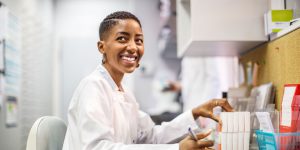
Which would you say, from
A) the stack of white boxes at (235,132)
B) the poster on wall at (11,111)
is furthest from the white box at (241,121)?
the poster on wall at (11,111)

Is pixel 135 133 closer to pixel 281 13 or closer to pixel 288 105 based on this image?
pixel 288 105

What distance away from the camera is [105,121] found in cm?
97

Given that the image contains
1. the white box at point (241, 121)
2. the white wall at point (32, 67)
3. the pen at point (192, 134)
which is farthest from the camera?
the white wall at point (32, 67)

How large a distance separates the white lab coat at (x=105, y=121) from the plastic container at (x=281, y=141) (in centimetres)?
23

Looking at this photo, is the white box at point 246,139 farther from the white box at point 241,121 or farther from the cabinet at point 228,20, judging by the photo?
the cabinet at point 228,20

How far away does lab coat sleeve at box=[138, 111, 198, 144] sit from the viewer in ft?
4.31

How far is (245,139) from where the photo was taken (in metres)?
1.02

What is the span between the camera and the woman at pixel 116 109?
93 centimetres

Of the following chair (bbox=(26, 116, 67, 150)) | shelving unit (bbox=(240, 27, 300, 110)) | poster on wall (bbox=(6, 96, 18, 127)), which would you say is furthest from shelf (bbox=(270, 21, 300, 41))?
poster on wall (bbox=(6, 96, 18, 127))

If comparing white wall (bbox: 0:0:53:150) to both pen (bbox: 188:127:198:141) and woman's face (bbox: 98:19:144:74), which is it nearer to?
woman's face (bbox: 98:19:144:74)

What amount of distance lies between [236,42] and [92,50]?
9.60ft

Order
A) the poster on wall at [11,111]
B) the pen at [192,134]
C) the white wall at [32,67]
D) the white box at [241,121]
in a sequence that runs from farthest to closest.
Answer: the white wall at [32,67], the poster on wall at [11,111], the white box at [241,121], the pen at [192,134]

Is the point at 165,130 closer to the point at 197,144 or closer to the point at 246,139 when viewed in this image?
the point at 246,139

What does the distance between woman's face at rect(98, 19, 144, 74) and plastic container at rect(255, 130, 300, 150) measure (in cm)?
46
